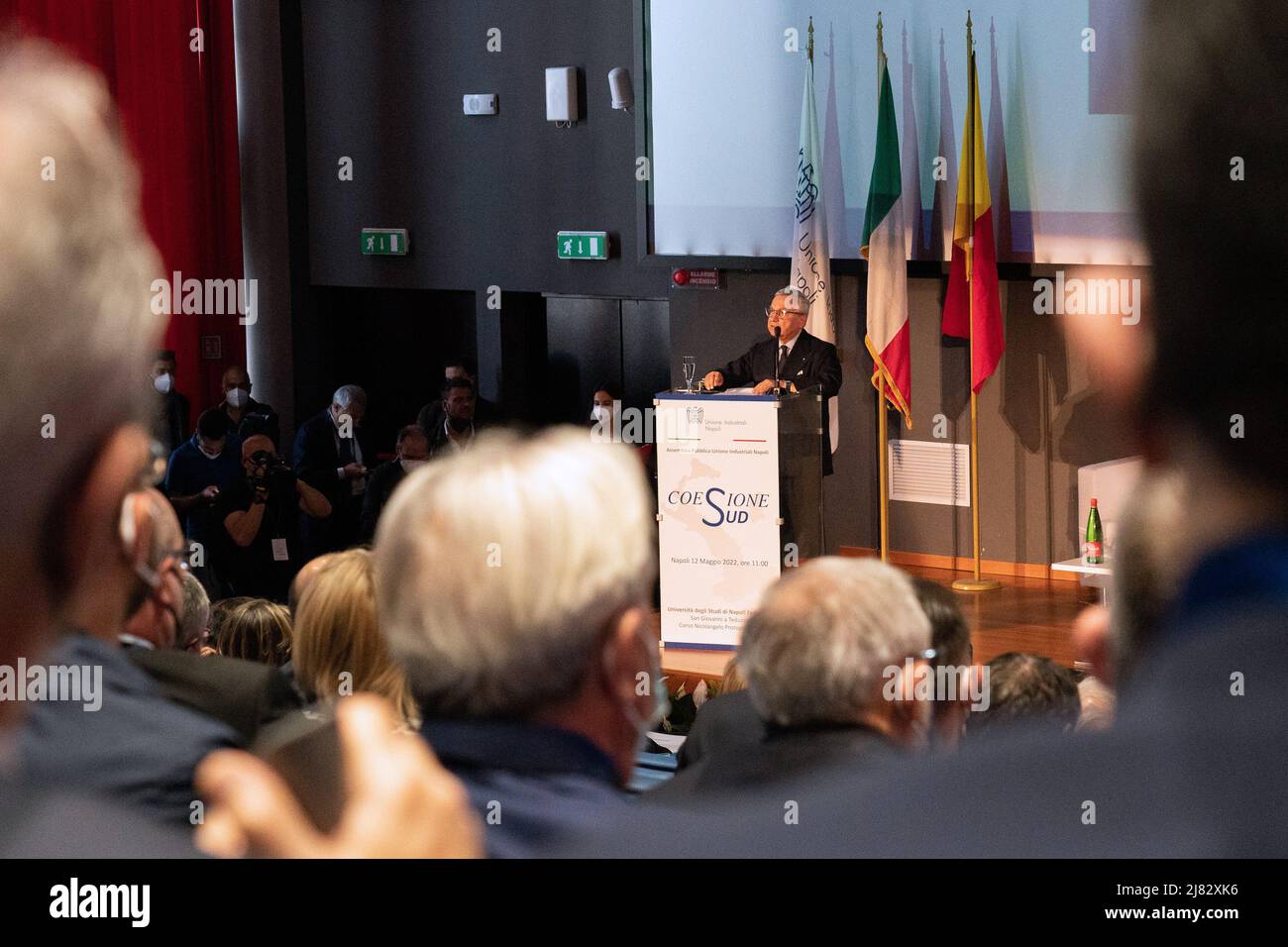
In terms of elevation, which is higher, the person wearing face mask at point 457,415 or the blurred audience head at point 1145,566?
the blurred audience head at point 1145,566

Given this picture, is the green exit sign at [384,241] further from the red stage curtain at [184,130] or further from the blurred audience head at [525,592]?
the blurred audience head at [525,592]

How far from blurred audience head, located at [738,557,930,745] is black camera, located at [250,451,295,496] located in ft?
16.7

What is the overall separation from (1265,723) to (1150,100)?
0.12 m

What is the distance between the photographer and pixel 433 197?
10.4m

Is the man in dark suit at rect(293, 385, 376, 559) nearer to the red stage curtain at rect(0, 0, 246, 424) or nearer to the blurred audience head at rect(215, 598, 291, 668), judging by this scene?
the red stage curtain at rect(0, 0, 246, 424)

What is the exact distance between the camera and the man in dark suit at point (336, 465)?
729 centimetres

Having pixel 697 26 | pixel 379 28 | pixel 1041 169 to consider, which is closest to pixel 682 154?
pixel 697 26

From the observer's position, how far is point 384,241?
1058cm

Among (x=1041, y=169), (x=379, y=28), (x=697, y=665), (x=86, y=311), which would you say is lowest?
(x=697, y=665)

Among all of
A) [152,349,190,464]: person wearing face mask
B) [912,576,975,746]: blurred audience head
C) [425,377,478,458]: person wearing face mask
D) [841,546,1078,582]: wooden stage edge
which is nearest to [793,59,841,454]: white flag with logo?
[841,546,1078,582]: wooden stage edge

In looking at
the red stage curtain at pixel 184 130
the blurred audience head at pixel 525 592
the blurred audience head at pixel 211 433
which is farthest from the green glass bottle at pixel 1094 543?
the red stage curtain at pixel 184 130

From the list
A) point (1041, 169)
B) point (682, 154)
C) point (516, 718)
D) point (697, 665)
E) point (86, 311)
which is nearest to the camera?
point (86, 311)

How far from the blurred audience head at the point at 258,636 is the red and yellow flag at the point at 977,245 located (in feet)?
16.0

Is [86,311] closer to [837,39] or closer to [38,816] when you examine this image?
[38,816]
